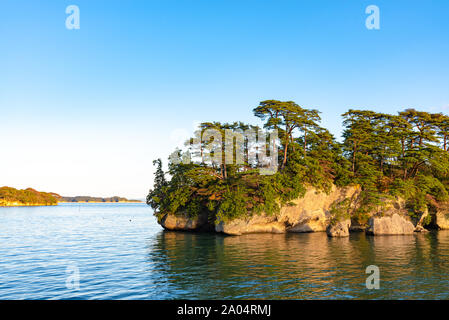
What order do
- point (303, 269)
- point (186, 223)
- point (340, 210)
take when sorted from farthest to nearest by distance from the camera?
point (186, 223) → point (340, 210) → point (303, 269)

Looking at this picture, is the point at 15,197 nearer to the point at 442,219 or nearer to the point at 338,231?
the point at 338,231

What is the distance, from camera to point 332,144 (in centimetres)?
4600

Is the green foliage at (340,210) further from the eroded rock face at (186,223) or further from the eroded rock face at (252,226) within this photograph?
the eroded rock face at (186,223)

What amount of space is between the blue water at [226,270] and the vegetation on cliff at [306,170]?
1011 cm

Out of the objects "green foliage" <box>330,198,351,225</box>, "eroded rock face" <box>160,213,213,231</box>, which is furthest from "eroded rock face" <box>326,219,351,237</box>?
"eroded rock face" <box>160,213,213,231</box>

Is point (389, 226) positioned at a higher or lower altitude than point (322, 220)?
lower

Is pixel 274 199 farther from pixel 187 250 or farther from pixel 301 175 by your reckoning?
pixel 187 250

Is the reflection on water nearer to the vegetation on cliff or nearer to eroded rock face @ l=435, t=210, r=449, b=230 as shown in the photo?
the vegetation on cliff

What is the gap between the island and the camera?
1609 inches

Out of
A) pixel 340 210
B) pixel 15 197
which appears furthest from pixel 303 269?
pixel 15 197

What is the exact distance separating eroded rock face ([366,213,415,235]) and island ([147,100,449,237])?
148mm

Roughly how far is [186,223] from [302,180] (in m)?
17.4

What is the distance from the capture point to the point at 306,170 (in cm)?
4206

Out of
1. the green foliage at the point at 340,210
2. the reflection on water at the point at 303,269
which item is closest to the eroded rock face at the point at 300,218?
the green foliage at the point at 340,210
